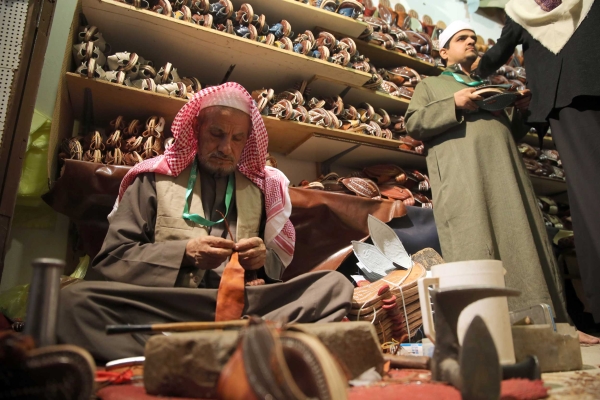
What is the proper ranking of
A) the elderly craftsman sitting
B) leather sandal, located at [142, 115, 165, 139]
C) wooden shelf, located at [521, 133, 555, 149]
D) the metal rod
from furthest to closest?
wooden shelf, located at [521, 133, 555, 149] < leather sandal, located at [142, 115, 165, 139] < the elderly craftsman sitting < the metal rod

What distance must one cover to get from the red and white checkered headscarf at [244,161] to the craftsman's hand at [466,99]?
1.15 metres

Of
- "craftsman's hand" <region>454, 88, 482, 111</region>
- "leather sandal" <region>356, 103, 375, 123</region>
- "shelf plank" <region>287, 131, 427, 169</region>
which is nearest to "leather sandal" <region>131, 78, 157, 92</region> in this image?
"shelf plank" <region>287, 131, 427, 169</region>

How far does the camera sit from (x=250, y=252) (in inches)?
57.6

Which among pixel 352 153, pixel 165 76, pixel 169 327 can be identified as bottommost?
pixel 169 327

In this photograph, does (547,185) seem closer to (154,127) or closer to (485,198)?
(485,198)

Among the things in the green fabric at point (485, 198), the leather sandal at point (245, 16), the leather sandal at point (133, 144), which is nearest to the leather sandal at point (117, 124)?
the leather sandal at point (133, 144)

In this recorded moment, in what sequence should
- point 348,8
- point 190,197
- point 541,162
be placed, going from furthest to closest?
point 541,162 → point 348,8 → point 190,197

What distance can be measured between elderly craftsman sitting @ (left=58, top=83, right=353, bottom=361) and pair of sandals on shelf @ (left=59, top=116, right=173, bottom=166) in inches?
20.4

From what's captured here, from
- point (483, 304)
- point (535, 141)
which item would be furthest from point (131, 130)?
point (535, 141)

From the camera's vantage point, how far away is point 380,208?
2707mm

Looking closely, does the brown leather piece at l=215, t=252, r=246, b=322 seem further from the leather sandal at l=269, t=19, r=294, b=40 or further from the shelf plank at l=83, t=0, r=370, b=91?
the leather sandal at l=269, t=19, r=294, b=40

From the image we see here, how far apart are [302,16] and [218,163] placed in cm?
178

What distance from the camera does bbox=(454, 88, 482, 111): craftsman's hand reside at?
232cm

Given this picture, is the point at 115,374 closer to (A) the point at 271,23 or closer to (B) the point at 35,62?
(B) the point at 35,62
